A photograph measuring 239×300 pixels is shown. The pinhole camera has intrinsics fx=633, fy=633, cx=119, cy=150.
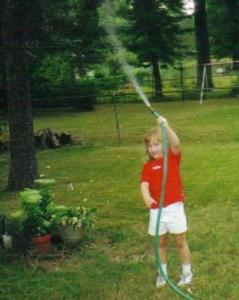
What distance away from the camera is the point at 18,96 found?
8.40 m

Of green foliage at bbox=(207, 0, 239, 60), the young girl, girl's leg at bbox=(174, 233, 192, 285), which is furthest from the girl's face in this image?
green foliage at bbox=(207, 0, 239, 60)

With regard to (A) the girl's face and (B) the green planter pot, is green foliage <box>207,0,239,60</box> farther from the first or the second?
(A) the girl's face

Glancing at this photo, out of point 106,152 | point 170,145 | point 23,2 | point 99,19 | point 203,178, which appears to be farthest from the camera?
point 106,152

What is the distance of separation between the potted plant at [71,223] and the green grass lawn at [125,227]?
14 centimetres

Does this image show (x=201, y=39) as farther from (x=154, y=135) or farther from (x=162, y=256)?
(x=154, y=135)

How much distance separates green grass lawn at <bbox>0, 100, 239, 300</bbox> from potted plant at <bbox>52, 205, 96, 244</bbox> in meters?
0.14

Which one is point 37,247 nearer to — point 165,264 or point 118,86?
point 165,264

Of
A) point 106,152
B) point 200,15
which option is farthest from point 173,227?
point 200,15

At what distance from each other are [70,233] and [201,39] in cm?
2329

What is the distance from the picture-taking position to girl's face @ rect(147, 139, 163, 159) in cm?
457

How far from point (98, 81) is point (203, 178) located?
17878mm

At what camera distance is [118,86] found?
90.9 feet

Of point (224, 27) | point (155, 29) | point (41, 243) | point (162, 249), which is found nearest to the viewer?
point (162, 249)

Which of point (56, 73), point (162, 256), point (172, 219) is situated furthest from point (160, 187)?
point (56, 73)
